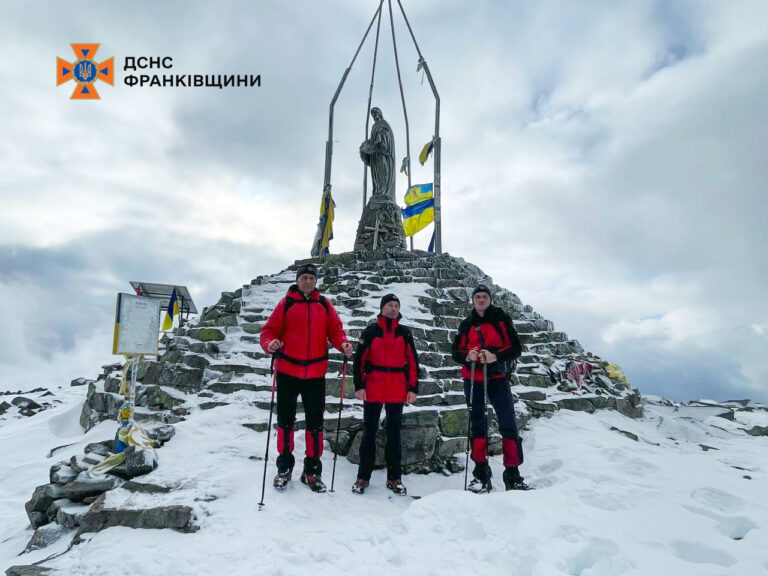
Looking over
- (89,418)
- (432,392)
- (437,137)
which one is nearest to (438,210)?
(437,137)

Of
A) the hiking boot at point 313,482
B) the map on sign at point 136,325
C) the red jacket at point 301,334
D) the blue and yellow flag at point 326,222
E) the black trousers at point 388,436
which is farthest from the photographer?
the blue and yellow flag at point 326,222

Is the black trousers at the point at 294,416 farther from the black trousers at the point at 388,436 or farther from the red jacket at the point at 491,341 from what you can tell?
the red jacket at the point at 491,341

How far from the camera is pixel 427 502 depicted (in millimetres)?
4238

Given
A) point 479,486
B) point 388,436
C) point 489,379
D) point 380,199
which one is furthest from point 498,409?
point 380,199

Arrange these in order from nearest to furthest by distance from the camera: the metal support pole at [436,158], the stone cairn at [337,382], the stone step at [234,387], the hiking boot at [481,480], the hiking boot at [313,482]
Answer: the stone cairn at [337,382] → the hiking boot at [313,482] → the hiking boot at [481,480] → the stone step at [234,387] → the metal support pole at [436,158]

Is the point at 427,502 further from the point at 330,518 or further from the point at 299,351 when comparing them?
the point at 299,351

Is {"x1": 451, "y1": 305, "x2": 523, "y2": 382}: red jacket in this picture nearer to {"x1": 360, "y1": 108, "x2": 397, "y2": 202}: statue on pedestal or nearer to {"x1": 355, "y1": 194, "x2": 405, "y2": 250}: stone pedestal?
{"x1": 355, "y1": 194, "x2": 405, "y2": 250}: stone pedestal

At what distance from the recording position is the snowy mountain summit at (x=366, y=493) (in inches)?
134

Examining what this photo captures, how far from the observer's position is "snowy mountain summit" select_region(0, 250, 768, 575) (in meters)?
3.41

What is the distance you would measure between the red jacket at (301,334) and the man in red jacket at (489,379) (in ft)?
5.67

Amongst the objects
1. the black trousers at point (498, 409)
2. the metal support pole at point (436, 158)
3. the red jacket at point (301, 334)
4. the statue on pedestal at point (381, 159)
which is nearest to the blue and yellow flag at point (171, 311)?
the statue on pedestal at point (381, 159)

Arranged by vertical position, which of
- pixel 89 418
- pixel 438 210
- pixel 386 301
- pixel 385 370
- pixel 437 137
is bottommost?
pixel 89 418

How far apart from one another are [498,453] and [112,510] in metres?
5.27

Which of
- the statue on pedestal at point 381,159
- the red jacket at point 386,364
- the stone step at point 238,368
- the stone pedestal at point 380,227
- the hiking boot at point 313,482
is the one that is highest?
the statue on pedestal at point 381,159
